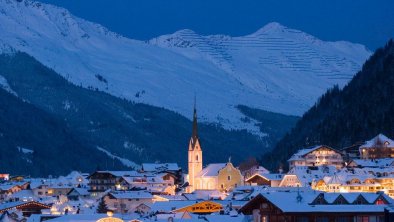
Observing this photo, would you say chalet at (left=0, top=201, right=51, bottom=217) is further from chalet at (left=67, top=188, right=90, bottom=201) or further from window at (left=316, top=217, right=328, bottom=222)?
window at (left=316, top=217, right=328, bottom=222)

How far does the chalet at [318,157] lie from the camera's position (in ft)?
596

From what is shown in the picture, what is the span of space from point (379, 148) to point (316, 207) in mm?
92056

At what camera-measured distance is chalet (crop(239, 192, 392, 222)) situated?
8269 cm

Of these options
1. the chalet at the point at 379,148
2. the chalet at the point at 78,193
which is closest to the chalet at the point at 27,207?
the chalet at the point at 78,193

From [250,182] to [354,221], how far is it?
85.4m

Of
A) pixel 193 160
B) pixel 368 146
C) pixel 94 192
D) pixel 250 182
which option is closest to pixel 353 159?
pixel 368 146

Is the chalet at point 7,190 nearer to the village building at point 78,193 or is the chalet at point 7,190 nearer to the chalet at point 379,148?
the village building at point 78,193

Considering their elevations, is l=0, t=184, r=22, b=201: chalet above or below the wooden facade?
above

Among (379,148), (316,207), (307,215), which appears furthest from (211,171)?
(307,215)

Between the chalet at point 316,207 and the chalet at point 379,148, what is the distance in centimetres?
8510

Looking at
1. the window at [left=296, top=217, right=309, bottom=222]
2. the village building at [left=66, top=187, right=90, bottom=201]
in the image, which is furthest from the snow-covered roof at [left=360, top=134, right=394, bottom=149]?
the window at [left=296, top=217, right=309, bottom=222]

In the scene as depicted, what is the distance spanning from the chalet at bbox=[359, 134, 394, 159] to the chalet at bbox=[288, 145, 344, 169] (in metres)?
5.11

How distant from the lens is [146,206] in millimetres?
148375

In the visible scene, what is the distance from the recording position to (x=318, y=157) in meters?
185
